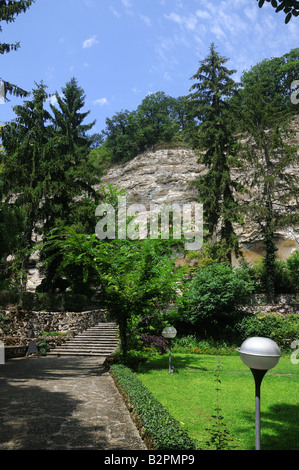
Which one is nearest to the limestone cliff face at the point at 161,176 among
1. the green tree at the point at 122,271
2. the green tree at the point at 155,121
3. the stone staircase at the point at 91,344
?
the green tree at the point at 155,121

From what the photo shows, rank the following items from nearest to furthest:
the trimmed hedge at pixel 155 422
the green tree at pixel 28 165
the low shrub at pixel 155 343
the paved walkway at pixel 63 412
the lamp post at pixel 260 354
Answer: the lamp post at pixel 260 354, the trimmed hedge at pixel 155 422, the paved walkway at pixel 63 412, the low shrub at pixel 155 343, the green tree at pixel 28 165

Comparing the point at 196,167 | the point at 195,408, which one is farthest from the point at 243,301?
the point at 196,167

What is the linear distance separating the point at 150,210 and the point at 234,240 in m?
14.1

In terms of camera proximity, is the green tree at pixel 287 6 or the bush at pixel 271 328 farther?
the bush at pixel 271 328

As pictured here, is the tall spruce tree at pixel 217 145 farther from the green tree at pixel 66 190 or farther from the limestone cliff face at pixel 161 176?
the green tree at pixel 66 190

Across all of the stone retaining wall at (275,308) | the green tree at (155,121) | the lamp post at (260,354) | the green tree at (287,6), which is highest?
the green tree at (155,121)

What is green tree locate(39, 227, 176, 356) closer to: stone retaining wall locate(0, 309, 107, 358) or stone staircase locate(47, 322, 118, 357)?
stone staircase locate(47, 322, 118, 357)

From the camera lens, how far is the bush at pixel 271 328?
1764 cm

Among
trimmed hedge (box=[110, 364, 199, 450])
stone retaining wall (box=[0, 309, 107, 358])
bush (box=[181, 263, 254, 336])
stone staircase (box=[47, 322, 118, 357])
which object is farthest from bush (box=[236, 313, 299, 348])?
trimmed hedge (box=[110, 364, 199, 450])

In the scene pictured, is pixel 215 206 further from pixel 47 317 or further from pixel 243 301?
pixel 47 317

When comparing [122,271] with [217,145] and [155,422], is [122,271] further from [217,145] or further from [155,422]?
[217,145]

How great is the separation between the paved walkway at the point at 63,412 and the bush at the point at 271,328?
30.3 feet

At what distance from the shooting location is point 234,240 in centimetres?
2527

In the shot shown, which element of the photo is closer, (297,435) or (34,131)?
(297,435)
